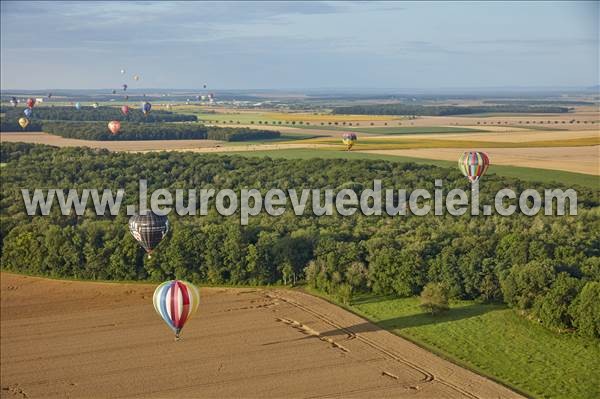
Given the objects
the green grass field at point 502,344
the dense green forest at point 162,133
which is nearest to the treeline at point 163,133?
the dense green forest at point 162,133

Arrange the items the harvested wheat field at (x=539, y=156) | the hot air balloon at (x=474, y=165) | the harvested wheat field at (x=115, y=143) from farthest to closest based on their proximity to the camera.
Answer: the harvested wheat field at (x=115, y=143) < the harvested wheat field at (x=539, y=156) < the hot air balloon at (x=474, y=165)

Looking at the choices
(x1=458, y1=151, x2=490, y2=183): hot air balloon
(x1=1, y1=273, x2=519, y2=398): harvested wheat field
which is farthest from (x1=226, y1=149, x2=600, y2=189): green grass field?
A: (x1=1, y1=273, x2=519, y2=398): harvested wheat field

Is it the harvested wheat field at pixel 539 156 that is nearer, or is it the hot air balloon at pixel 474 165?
the hot air balloon at pixel 474 165

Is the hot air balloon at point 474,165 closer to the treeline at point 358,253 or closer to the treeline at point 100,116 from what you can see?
the treeline at point 358,253

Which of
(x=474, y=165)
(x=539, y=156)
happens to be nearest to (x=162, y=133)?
(x=539, y=156)

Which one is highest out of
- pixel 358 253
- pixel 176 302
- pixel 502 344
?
pixel 176 302

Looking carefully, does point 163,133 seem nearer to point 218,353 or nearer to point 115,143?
point 115,143
